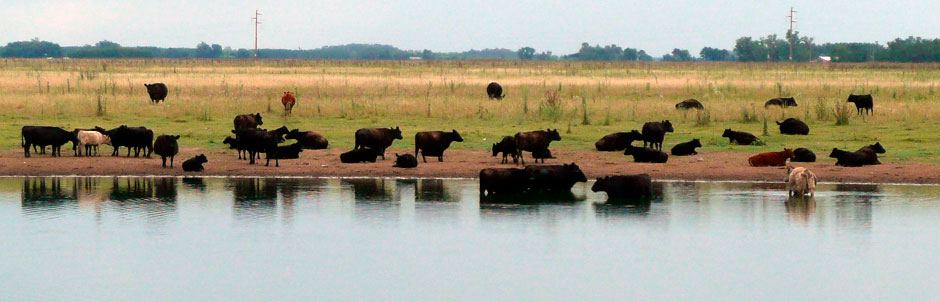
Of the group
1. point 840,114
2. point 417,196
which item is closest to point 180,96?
point 840,114

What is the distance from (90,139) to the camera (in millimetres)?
23953

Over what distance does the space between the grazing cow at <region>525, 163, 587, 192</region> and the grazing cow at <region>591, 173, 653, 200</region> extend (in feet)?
2.40

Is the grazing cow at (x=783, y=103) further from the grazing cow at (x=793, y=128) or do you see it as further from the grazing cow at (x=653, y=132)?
the grazing cow at (x=653, y=132)

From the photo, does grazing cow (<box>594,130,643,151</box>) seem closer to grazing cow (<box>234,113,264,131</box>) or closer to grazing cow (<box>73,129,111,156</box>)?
grazing cow (<box>234,113,264,131</box>)

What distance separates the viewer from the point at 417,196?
18609mm

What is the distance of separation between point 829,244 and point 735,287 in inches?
113

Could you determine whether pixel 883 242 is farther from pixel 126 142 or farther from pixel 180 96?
pixel 180 96

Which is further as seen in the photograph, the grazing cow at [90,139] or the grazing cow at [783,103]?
the grazing cow at [783,103]

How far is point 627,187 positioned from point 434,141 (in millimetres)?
5951

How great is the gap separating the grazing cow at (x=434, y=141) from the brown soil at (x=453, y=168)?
241mm

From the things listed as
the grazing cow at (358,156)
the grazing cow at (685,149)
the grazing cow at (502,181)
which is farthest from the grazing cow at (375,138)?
the grazing cow at (685,149)

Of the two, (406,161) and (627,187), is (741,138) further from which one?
(627,187)

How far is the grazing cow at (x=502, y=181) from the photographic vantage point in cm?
1852

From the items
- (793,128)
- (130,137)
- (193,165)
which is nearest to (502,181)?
(193,165)
